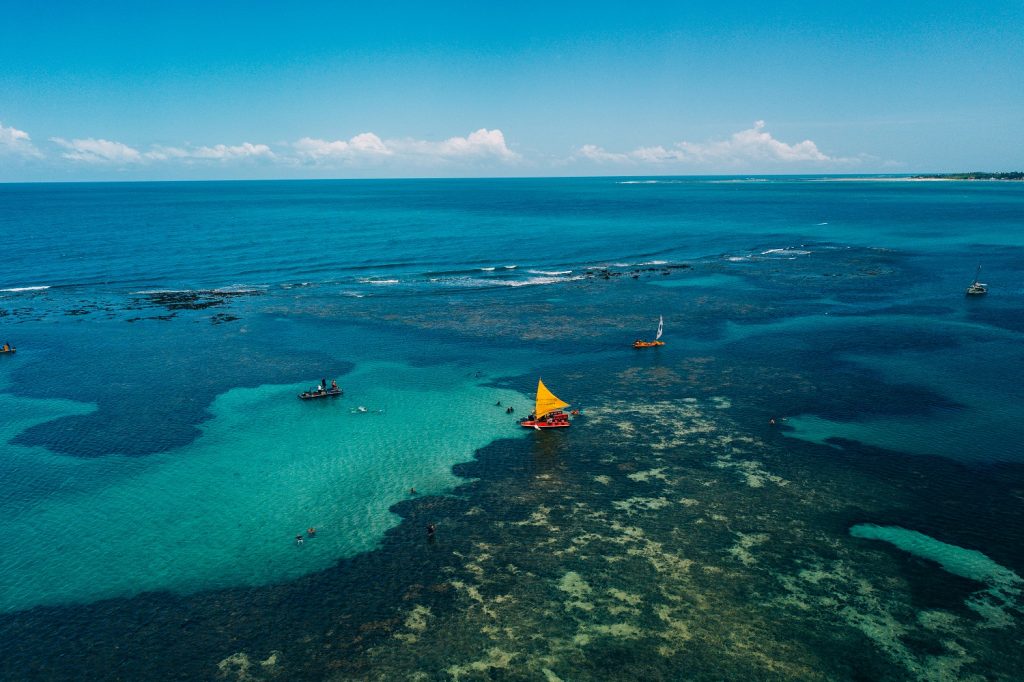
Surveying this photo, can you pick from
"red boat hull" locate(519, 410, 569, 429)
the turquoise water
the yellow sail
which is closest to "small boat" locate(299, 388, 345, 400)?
the turquoise water

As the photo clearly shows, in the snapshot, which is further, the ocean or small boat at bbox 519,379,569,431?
small boat at bbox 519,379,569,431

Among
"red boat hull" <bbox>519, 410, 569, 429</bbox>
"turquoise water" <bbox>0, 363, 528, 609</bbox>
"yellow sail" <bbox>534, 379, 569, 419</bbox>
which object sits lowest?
"turquoise water" <bbox>0, 363, 528, 609</bbox>

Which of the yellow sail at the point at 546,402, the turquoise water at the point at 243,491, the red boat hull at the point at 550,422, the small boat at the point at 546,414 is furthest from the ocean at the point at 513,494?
the yellow sail at the point at 546,402

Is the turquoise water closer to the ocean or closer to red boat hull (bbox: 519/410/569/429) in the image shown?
the ocean

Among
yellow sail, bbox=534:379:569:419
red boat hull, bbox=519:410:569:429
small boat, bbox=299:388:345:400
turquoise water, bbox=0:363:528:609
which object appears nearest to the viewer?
turquoise water, bbox=0:363:528:609

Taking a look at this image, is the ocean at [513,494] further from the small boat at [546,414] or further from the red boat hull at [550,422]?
the small boat at [546,414]

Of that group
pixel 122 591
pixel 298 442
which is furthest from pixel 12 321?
pixel 122 591

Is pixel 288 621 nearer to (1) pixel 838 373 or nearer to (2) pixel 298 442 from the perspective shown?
(2) pixel 298 442
